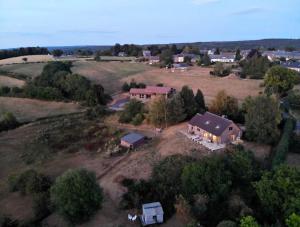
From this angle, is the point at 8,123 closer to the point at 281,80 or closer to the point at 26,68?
the point at 281,80

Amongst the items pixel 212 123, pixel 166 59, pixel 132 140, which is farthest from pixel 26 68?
pixel 212 123

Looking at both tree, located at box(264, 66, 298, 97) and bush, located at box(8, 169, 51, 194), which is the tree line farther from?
bush, located at box(8, 169, 51, 194)

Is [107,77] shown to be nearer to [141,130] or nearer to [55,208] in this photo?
[141,130]

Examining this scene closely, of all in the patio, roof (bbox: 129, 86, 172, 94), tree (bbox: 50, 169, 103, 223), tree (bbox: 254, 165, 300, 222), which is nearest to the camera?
tree (bbox: 254, 165, 300, 222)

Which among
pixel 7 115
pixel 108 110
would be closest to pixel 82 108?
pixel 108 110

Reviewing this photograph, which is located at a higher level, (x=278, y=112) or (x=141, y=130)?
(x=278, y=112)

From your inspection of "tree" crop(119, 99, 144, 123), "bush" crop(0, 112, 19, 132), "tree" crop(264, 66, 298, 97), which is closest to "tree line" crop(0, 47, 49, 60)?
"bush" crop(0, 112, 19, 132)

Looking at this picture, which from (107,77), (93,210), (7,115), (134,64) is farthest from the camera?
(134,64)
